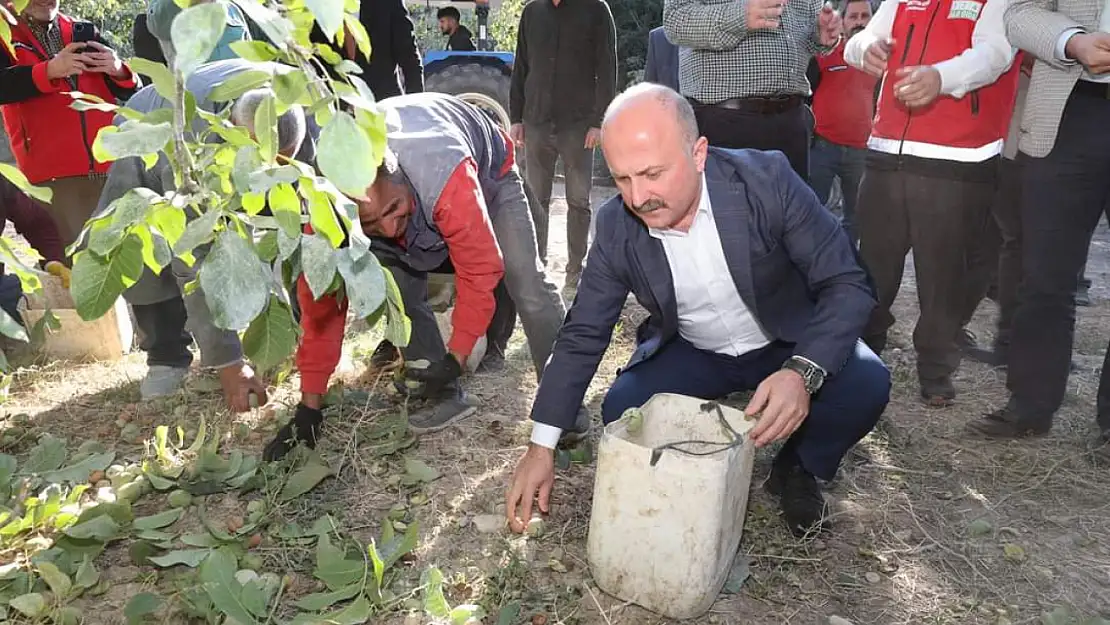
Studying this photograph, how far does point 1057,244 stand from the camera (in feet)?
8.06

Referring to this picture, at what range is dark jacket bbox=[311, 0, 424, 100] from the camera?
3.75 meters

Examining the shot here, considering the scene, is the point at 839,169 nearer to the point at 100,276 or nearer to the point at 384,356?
the point at 384,356

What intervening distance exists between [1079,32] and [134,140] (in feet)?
8.38

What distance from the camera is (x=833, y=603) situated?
1.88 m

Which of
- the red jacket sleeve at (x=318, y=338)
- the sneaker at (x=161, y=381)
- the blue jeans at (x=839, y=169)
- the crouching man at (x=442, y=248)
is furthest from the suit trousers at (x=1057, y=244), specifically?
the sneaker at (x=161, y=381)

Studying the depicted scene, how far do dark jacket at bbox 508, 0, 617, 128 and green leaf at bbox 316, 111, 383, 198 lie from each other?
159 inches

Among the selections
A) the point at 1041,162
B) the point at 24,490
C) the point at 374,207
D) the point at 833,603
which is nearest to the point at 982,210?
the point at 1041,162

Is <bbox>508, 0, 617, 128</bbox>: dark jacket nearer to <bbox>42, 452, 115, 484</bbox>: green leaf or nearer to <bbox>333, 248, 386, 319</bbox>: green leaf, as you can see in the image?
<bbox>42, 452, 115, 484</bbox>: green leaf

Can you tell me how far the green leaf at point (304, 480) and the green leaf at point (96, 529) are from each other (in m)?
0.42

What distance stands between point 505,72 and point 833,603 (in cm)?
528

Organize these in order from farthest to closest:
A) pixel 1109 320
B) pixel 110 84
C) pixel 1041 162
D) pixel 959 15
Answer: pixel 1109 320 → pixel 110 84 → pixel 959 15 → pixel 1041 162

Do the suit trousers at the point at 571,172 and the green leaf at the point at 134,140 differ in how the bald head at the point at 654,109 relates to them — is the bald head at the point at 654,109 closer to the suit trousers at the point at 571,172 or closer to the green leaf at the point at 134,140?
the green leaf at the point at 134,140

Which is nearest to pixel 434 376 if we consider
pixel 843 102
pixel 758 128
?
pixel 758 128

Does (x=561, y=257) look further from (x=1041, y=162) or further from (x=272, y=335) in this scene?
(x=272, y=335)
